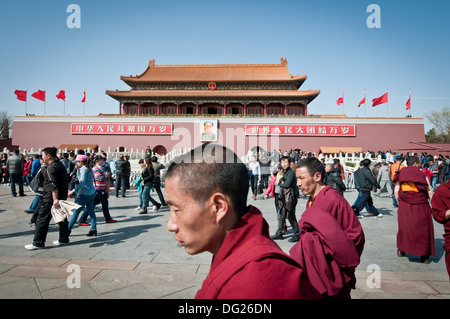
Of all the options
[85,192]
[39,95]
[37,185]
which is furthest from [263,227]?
[39,95]

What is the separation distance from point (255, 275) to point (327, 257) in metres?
1.27

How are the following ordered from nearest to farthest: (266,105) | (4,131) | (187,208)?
(187,208) → (266,105) → (4,131)

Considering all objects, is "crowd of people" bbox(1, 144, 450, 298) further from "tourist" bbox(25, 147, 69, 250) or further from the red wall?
the red wall

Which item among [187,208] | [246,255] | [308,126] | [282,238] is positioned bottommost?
[282,238]

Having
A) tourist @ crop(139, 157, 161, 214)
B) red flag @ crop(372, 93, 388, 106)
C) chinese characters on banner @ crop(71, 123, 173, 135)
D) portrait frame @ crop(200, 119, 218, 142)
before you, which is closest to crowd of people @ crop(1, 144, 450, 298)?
tourist @ crop(139, 157, 161, 214)

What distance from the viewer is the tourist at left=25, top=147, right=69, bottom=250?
4.44 metres

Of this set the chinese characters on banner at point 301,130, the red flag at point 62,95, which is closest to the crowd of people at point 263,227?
the chinese characters on banner at point 301,130

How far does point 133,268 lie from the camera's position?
375 cm

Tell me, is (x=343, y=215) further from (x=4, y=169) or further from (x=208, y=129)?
(x=208, y=129)
